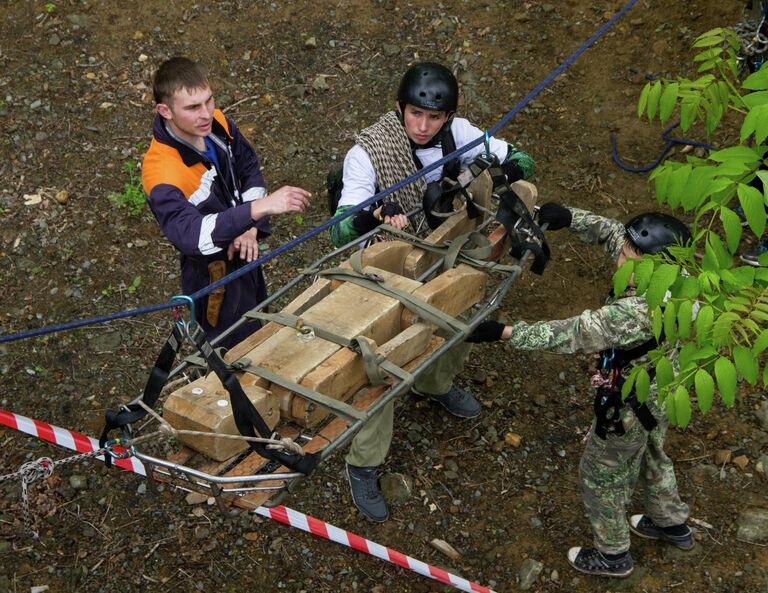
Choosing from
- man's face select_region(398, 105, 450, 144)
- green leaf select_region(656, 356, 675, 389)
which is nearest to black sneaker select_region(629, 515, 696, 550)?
green leaf select_region(656, 356, 675, 389)

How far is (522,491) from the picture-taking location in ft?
17.5

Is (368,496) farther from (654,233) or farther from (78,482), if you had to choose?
(654,233)

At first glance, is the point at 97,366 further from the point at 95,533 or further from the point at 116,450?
the point at 116,450

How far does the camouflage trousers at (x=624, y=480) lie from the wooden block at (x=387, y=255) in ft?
5.00

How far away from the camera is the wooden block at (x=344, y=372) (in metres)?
3.36


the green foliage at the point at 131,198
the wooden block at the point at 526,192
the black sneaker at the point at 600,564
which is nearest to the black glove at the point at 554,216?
the wooden block at the point at 526,192

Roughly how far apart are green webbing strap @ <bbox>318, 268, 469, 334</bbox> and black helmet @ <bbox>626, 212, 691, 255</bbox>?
→ 1.06 m

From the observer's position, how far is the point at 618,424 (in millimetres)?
4164

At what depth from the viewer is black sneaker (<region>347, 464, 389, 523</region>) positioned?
5.08m

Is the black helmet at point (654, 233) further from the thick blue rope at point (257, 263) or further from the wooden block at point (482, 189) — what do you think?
the thick blue rope at point (257, 263)

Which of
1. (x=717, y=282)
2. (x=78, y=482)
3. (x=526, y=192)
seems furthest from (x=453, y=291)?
(x=78, y=482)

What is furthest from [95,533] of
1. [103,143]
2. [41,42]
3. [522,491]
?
[41,42]

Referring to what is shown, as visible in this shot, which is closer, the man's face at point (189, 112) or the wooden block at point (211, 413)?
the wooden block at point (211, 413)

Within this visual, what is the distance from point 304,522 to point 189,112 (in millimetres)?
2741
